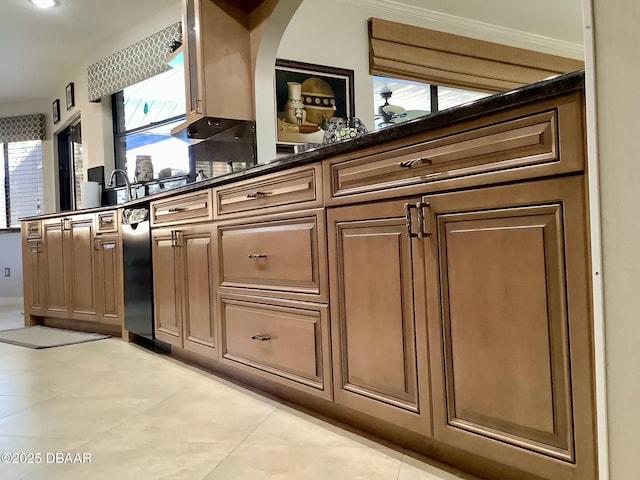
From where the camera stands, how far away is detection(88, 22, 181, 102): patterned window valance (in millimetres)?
3877

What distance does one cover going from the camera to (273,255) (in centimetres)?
179

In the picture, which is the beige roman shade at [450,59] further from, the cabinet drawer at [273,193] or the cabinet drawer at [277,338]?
the cabinet drawer at [277,338]

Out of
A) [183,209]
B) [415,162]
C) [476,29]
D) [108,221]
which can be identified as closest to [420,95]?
[476,29]

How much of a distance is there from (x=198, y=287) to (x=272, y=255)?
0.69 metres

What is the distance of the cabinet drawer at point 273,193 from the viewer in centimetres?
159

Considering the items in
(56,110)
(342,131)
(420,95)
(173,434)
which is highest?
(56,110)

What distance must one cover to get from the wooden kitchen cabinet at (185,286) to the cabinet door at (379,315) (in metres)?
0.90

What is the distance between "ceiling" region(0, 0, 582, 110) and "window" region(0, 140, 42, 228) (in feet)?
3.49

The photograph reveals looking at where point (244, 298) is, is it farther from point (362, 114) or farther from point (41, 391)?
point (362, 114)

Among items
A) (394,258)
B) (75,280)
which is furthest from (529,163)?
(75,280)

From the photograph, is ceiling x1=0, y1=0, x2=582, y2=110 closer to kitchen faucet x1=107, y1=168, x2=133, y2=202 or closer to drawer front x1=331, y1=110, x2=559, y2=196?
kitchen faucet x1=107, y1=168, x2=133, y2=202

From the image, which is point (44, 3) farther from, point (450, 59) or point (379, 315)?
point (379, 315)

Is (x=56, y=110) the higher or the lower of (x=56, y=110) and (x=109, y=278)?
Result: the higher

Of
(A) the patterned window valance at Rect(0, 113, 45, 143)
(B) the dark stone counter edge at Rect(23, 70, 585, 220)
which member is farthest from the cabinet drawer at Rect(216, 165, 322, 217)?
(A) the patterned window valance at Rect(0, 113, 45, 143)
